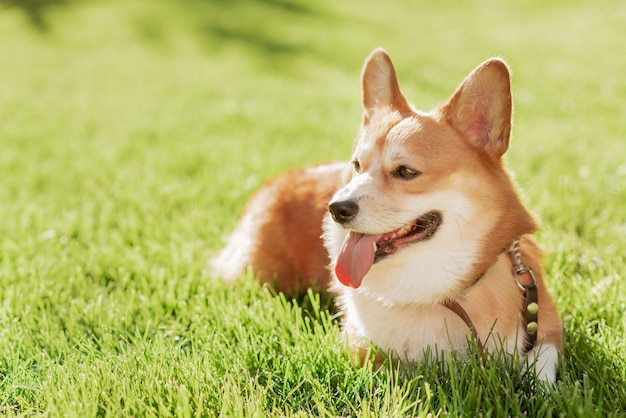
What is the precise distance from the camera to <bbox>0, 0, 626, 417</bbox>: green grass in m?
2.22

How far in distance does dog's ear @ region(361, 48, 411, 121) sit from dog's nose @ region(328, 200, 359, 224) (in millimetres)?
551

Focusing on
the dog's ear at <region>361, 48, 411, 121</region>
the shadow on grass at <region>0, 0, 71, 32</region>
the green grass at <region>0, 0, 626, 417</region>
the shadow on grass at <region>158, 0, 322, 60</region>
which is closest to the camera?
the green grass at <region>0, 0, 626, 417</region>

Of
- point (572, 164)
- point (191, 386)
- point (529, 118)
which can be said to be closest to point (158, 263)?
point (191, 386)

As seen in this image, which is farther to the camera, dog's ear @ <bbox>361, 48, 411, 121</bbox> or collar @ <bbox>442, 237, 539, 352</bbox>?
dog's ear @ <bbox>361, 48, 411, 121</bbox>

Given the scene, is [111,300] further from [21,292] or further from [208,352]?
[208,352]

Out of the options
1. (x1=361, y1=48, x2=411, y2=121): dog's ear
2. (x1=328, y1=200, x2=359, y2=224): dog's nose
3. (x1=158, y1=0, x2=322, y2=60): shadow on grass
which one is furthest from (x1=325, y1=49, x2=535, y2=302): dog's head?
(x1=158, y1=0, x2=322, y2=60): shadow on grass

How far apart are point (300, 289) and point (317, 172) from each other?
62 centimetres

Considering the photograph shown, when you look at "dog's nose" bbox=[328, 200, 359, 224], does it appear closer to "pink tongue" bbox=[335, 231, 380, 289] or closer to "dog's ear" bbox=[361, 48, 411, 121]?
"pink tongue" bbox=[335, 231, 380, 289]

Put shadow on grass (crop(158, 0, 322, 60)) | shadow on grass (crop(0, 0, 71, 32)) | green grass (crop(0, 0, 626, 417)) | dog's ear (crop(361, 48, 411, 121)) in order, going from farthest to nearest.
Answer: shadow on grass (crop(0, 0, 71, 32)) < shadow on grass (crop(158, 0, 322, 60)) < dog's ear (crop(361, 48, 411, 121)) < green grass (crop(0, 0, 626, 417))

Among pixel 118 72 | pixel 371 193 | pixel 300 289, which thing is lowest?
pixel 118 72

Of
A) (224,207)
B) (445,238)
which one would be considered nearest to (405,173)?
(445,238)

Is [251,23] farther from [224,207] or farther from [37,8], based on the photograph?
Answer: [224,207]

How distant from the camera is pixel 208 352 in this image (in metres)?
2.47

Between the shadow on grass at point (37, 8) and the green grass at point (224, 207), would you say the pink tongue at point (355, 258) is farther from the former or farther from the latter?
the shadow on grass at point (37, 8)
